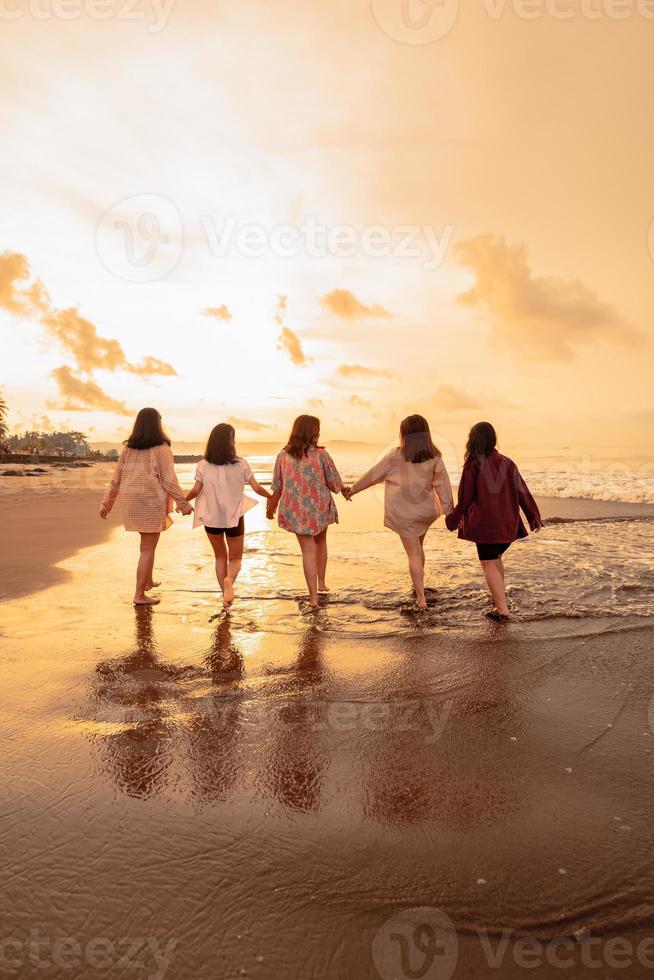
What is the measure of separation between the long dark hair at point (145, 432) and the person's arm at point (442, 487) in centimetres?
343

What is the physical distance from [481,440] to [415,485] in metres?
1.00

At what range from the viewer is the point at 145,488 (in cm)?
675

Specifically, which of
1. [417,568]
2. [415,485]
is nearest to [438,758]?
[417,568]

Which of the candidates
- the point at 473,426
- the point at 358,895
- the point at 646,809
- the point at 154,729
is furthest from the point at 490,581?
the point at 358,895

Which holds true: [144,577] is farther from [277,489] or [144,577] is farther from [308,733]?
[308,733]

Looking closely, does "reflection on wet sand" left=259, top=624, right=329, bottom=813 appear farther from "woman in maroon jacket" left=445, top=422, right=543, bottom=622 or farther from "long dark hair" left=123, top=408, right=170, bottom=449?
"long dark hair" left=123, top=408, right=170, bottom=449

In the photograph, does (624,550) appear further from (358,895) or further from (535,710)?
(358,895)

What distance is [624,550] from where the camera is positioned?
9.42 m

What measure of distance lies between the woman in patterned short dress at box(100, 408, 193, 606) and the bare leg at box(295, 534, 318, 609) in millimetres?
1481

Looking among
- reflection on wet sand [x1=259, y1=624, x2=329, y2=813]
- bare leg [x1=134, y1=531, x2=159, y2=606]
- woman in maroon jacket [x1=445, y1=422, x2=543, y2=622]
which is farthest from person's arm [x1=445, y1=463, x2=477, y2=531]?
bare leg [x1=134, y1=531, x2=159, y2=606]

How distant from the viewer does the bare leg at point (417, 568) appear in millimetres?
6316

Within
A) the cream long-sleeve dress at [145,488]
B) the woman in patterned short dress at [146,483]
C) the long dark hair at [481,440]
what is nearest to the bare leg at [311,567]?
the woman in patterned short dress at [146,483]

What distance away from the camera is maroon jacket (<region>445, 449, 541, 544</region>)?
20.6ft

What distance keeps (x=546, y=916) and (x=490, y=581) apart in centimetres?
415
